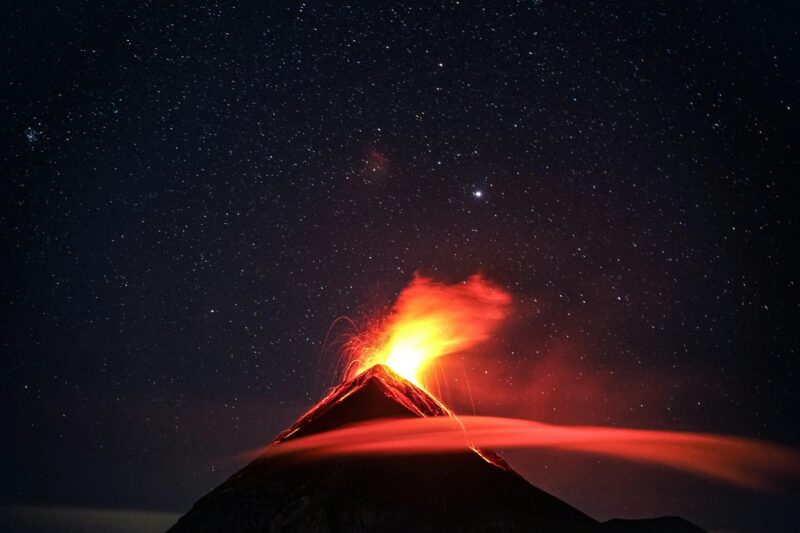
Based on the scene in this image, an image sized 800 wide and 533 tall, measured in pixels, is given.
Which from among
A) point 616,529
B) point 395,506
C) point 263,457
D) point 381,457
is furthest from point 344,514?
point 616,529

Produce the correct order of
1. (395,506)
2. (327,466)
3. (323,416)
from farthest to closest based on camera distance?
(323,416) → (327,466) → (395,506)

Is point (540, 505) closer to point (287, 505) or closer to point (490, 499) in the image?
point (490, 499)

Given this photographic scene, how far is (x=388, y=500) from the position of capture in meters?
51.2

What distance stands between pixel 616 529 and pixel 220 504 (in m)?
26.7

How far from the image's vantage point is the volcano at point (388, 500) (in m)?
47.8

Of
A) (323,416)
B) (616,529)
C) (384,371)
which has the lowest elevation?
(616,529)

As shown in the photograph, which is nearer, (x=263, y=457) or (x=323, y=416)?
(x=263, y=457)

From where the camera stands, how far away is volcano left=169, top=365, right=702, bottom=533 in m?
47.8

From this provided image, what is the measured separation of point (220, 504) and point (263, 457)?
7.47 metres

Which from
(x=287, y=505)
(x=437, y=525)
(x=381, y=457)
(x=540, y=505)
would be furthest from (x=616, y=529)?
(x=287, y=505)

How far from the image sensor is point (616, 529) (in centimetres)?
4784

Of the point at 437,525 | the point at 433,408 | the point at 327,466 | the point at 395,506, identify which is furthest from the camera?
the point at 433,408

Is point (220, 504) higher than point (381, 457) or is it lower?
lower

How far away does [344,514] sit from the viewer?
162 feet
